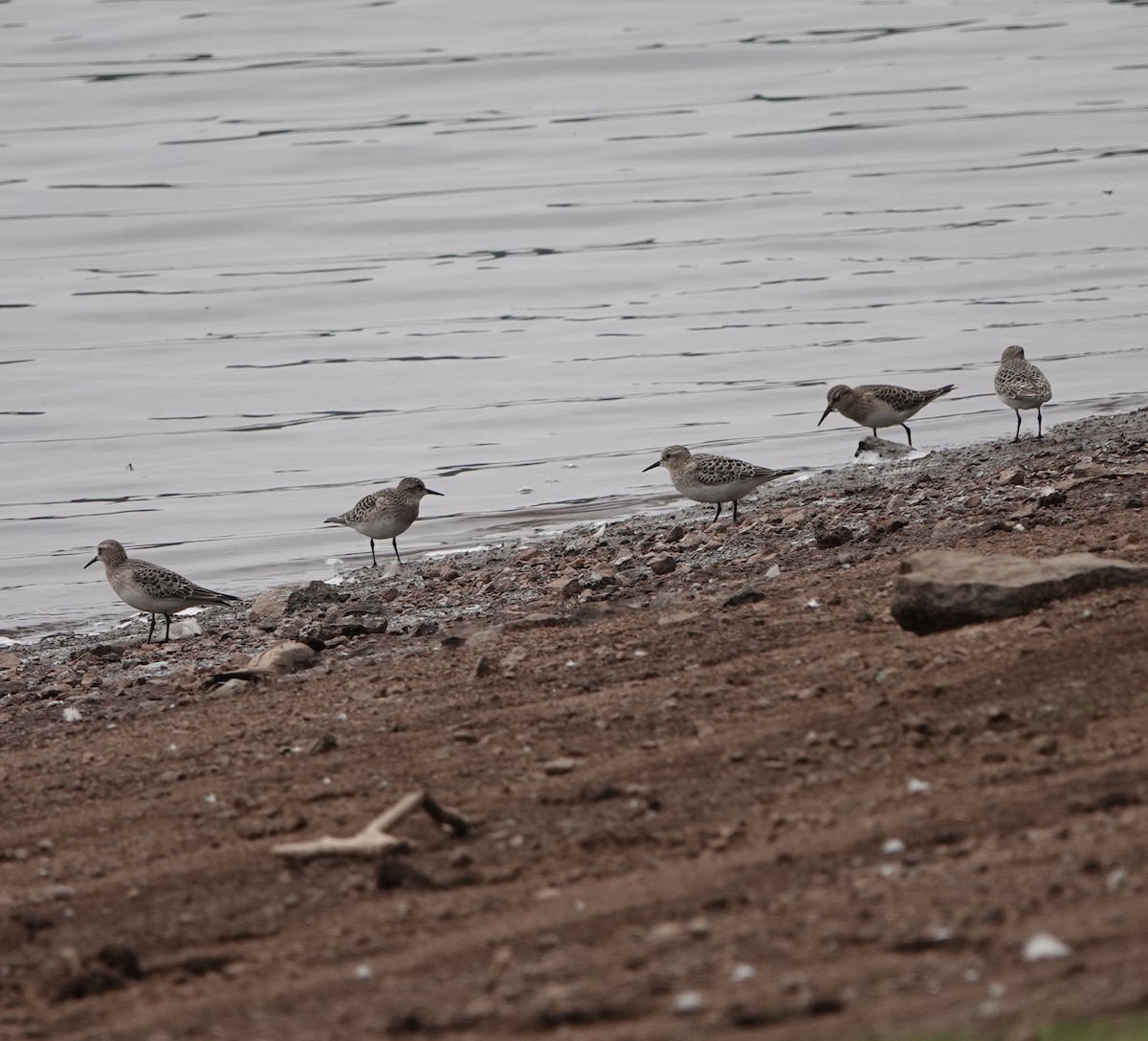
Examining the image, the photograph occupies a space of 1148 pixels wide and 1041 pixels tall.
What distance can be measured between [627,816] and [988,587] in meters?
2.32

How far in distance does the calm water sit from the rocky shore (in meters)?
5.26

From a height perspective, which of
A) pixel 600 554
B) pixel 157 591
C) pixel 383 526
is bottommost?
pixel 157 591

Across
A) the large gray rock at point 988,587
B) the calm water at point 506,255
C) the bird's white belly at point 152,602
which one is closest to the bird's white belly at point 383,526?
the calm water at point 506,255

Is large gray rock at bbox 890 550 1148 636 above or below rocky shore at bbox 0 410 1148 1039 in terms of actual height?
above

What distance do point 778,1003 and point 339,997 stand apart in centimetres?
125

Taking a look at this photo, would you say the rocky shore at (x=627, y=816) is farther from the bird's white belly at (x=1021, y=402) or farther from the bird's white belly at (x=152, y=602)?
the bird's white belly at (x=1021, y=402)

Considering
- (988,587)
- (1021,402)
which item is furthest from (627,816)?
(1021,402)

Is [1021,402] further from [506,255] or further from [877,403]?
[506,255]

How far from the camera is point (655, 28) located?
1735 inches

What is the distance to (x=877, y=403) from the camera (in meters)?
15.6

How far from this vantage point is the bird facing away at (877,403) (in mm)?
15609

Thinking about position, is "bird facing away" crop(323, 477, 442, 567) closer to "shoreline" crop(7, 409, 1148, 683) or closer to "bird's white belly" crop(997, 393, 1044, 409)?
"shoreline" crop(7, 409, 1148, 683)

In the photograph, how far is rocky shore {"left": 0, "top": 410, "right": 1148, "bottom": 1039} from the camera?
4902mm

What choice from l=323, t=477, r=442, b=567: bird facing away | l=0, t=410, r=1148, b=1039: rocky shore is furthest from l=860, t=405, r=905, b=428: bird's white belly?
l=0, t=410, r=1148, b=1039: rocky shore
